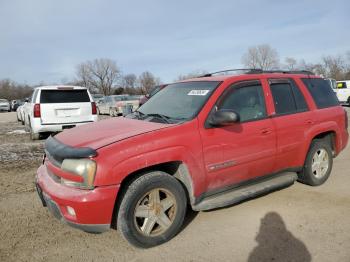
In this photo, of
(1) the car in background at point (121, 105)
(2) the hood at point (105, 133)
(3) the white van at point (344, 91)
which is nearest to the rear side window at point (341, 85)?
(3) the white van at point (344, 91)

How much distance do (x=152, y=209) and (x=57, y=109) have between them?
21.3 ft

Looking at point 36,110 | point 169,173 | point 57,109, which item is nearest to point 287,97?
point 169,173

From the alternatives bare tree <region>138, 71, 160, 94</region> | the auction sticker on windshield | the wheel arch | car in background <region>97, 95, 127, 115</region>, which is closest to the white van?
car in background <region>97, 95, 127, 115</region>

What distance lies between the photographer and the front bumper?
9.57ft

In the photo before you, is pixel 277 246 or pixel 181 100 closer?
pixel 277 246

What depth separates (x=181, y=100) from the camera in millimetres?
4148

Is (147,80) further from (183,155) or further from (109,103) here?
(183,155)

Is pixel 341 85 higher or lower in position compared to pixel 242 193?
higher

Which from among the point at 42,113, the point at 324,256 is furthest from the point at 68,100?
the point at 324,256

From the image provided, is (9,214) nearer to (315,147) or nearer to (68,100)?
(315,147)

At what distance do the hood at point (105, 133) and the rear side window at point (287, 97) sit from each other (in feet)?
6.04

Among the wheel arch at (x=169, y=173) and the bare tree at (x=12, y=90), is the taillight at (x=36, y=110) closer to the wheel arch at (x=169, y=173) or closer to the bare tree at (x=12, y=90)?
the wheel arch at (x=169, y=173)

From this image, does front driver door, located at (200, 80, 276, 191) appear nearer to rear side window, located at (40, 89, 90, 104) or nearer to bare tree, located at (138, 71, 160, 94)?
rear side window, located at (40, 89, 90, 104)

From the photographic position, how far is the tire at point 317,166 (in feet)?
15.9
